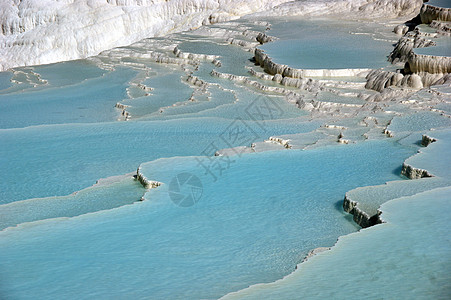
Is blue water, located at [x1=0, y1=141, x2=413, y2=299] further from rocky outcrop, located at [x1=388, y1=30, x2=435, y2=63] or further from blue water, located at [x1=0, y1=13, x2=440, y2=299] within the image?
rocky outcrop, located at [x1=388, y1=30, x2=435, y2=63]

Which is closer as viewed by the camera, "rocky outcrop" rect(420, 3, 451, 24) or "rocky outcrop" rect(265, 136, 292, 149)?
"rocky outcrop" rect(265, 136, 292, 149)

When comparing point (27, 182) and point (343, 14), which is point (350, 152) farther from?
point (343, 14)

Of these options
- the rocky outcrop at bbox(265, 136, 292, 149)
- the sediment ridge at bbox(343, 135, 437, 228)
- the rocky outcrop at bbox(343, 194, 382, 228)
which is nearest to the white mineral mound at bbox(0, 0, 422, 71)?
the rocky outcrop at bbox(265, 136, 292, 149)

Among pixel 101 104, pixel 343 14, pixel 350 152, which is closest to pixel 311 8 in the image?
pixel 343 14

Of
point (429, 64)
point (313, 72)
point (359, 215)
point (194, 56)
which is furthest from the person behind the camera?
point (194, 56)

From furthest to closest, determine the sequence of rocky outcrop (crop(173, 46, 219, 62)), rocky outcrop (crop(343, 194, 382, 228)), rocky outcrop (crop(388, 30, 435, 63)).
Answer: rocky outcrop (crop(173, 46, 219, 62))
rocky outcrop (crop(388, 30, 435, 63))
rocky outcrop (crop(343, 194, 382, 228))

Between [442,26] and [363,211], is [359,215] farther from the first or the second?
[442,26]

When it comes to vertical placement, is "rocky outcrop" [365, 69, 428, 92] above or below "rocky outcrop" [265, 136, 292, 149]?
above

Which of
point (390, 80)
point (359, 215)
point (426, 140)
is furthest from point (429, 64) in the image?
point (359, 215)

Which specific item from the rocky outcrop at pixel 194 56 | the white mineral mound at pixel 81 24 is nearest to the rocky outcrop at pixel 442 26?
the rocky outcrop at pixel 194 56

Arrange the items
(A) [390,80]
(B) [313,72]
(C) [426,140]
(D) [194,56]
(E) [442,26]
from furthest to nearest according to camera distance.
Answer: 1. (D) [194,56]
2. (E) [442,26]
3. (B) [313,72]
4. (A) [390,80]
5. (C) [426,140]
